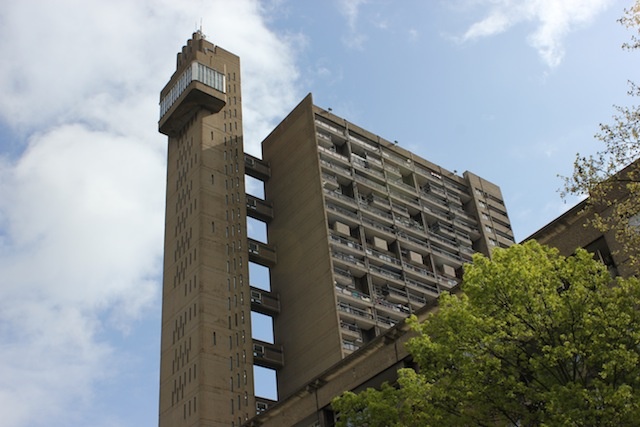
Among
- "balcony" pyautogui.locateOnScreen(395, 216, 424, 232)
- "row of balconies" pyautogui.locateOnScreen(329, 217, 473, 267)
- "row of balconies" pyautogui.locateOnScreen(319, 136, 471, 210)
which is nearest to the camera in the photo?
"row of balconies" pyautogui.locateOnScreen(329, 217, 473, 267)

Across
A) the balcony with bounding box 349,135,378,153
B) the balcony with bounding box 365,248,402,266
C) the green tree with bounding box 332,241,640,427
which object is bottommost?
the green tree with bounding box 332,241,640,427

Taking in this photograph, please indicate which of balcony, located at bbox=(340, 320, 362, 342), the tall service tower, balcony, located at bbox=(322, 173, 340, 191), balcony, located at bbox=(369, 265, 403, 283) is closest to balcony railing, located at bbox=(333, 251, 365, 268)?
balcony, located at bbox=(369, 265, 403, 283)


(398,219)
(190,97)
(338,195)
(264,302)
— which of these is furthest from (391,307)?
(190,97)

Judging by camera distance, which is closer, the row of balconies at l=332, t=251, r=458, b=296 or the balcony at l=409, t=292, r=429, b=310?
the row of balconies at l=332, t=251, r=458, b=296

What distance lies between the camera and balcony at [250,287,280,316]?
66688 millimetres

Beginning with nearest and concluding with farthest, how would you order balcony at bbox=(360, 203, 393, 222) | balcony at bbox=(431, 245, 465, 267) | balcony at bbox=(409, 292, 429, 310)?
balcony at bbox=(409, 292, 429, 310)
balcony at bbox=(360, 203, 393, 222)
balcony at bbox=(431, 245, 465, 267)

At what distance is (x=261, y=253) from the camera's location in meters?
70.0

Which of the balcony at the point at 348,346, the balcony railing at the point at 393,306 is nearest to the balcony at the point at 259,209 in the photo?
the balcony railing at the point at 393,306

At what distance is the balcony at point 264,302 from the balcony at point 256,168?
44.6 feet

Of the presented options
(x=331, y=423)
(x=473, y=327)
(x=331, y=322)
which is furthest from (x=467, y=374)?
(x=331, y=322)

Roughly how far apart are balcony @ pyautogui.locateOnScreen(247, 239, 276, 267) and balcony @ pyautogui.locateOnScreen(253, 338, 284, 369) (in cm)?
823

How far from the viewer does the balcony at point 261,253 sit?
227ft

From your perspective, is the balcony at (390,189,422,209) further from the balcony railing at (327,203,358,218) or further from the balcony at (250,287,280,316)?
the balcony at (250,287,280,316)

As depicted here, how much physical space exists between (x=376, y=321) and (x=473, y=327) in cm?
4427
